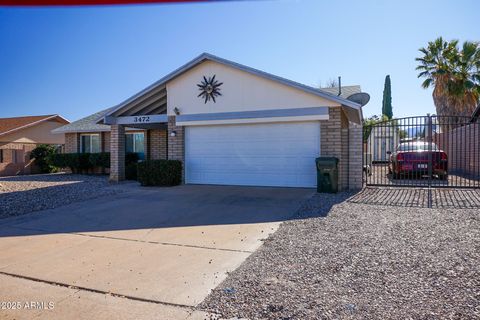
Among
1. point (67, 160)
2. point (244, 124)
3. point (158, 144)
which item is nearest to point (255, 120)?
point (244, 124)

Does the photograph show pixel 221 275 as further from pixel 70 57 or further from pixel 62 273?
pixel 70 57

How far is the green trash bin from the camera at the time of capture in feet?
35.2

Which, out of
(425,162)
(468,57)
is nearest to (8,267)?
(425,162)

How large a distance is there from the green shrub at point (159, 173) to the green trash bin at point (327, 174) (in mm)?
5537

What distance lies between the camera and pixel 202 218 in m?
7.71

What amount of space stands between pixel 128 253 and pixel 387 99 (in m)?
46.7

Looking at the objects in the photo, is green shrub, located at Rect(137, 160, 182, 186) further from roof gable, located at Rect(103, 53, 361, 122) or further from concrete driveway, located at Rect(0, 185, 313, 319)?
concrete driveway, located at Rect(0, 185, 313, 319)

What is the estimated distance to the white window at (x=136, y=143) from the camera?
783 inches

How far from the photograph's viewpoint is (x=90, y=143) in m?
22.2

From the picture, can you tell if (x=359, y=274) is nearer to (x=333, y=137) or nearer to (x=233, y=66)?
(x=333, y=137)

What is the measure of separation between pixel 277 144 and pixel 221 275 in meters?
8.45

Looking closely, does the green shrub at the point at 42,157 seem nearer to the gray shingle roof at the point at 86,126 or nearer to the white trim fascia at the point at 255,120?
the gray shingle roof at the point at 86,126

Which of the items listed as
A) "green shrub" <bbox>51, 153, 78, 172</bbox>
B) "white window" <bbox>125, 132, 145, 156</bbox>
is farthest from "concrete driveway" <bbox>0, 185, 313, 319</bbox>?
"green shrub" <bbox>51, 153, 78, 172</bbox>

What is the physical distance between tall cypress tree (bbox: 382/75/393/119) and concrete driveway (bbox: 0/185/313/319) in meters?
40.7
